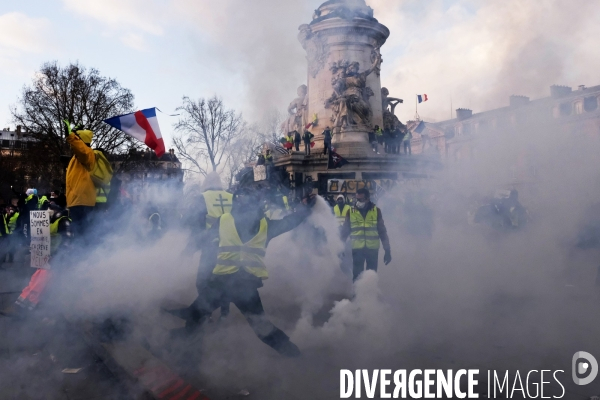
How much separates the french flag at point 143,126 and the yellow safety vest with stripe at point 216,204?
1765 millimetres

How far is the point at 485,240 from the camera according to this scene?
1289cm

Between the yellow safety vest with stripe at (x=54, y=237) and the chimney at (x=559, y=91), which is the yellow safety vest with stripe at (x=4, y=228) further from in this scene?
the chimney at (x=559, y=91)

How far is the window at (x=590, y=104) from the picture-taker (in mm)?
11480

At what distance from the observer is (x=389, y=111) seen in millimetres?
23781

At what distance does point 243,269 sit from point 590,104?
1030cm

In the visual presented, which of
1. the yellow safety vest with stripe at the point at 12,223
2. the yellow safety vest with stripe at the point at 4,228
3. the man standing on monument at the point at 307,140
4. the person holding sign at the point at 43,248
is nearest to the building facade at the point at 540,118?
the man standing on monument at the point at 307,140

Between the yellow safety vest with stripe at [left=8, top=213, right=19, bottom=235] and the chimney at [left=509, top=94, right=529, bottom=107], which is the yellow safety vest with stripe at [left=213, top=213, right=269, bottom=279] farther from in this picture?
the chimney at [left=509, top=94, right=529, bottom=107]

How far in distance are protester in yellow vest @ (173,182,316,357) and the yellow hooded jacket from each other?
1386 mm

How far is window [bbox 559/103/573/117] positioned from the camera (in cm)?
1177

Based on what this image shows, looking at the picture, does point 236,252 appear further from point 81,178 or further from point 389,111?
point 389,111

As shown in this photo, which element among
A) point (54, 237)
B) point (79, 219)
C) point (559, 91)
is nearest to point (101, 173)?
point (79, 219)

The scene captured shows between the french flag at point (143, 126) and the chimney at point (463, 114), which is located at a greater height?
the chimney at point (463, 114)

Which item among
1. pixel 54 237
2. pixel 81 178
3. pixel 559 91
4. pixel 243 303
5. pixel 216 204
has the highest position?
pixel 559 91

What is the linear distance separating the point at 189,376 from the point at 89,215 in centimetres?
201
